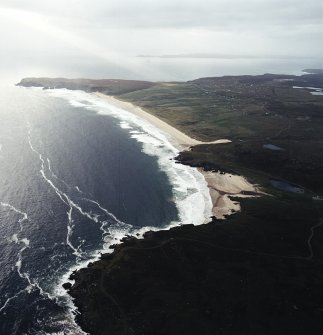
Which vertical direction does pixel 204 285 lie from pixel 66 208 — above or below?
below

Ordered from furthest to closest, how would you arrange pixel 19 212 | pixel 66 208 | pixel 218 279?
pixel 66 208, pixel 19 212, pixel 218 279

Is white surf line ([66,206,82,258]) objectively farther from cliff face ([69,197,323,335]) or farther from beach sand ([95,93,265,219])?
beach sand ([95,93,265,219])

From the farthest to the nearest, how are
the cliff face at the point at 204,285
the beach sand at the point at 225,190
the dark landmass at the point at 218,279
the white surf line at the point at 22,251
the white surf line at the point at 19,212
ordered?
the beach sand at the point at 225,190
the white surf line at the point at 19,212
the white surf line at the point at 22,251
the dark landmass at the point at 218,279
the cliff face at the point at 204,285

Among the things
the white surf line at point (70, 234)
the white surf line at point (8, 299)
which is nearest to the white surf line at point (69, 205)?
the white surf line at point (70, 234)

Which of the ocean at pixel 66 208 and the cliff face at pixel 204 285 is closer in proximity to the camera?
the cliff face at pixel 204 285

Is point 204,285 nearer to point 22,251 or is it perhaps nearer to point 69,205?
point 22,251

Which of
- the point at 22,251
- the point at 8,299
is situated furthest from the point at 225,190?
the point at 8,299

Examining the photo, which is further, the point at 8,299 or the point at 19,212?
the point at 19,212

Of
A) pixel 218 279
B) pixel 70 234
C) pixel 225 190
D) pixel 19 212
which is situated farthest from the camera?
pixel 225 190

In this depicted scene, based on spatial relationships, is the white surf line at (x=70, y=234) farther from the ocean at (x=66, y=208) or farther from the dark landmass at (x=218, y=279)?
the dark landmass at (x=218, y=279)

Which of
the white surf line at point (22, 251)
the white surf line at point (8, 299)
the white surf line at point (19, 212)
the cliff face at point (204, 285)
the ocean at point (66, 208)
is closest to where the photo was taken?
the cliff face at point (204, 285)
